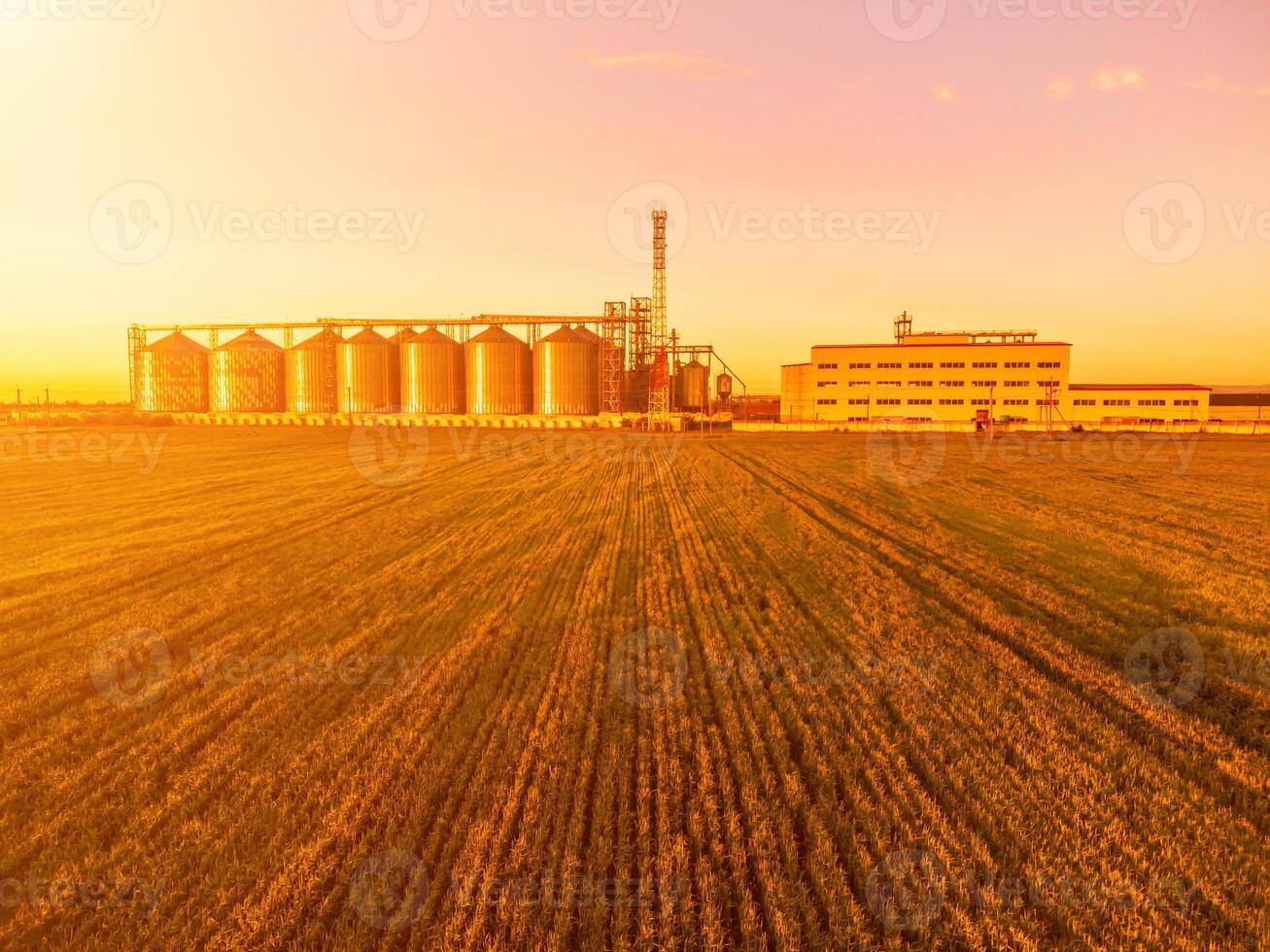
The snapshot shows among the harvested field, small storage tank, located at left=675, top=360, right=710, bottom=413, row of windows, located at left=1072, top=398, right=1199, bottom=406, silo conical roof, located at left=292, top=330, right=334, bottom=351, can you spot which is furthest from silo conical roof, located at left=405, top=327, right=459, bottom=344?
row of windows, located at left=1072, top=398, right=1199, bottom=406

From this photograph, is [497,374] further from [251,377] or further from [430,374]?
[251,377]

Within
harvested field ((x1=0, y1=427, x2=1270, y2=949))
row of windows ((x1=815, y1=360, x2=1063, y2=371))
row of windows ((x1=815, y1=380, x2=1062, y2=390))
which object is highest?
row of windows ((x1=815, y1=360, x2=1063, y2=371))

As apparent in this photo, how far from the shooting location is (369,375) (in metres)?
81.7

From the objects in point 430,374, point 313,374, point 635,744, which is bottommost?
point 635,744

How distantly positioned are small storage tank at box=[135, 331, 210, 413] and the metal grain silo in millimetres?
34329

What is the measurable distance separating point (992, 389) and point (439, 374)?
68929mm

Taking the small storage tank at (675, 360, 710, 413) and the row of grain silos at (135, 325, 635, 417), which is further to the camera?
the small storage tank at (675, 360, 710, 413)

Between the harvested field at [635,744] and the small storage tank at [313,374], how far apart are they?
242 feet

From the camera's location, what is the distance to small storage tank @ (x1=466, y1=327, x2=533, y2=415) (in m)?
77.9

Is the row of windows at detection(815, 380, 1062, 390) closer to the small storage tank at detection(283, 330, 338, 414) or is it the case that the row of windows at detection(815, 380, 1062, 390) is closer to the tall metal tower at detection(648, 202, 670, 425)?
the tall metal tower at detection(648, 202, 670, 425)

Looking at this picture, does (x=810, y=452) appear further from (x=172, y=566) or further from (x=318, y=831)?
(x=318, y=831)

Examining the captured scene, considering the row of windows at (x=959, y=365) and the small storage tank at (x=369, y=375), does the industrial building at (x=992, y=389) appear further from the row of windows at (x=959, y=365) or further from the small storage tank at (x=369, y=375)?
the small storage tank at (x=369, y=375)

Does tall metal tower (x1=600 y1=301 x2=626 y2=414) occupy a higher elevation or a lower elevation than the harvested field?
higher

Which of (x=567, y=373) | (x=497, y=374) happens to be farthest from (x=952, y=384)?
(x=497, y=374)
